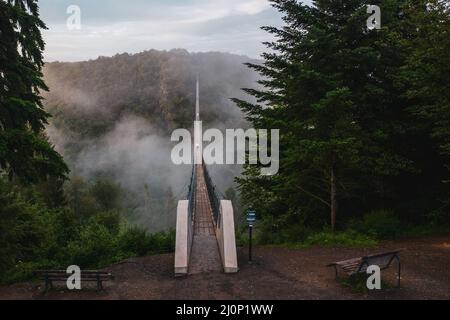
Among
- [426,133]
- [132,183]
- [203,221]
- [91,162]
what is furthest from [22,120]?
[91,162]

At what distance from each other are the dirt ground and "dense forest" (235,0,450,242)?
2.41 m

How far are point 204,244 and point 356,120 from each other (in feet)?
25.3

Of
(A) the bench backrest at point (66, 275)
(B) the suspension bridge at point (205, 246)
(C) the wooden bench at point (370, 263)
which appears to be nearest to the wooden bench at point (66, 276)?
(A) the bench backrest at point (66, 275)

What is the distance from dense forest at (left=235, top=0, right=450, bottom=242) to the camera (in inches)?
478

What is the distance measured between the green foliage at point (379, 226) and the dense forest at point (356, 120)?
4 centimetres

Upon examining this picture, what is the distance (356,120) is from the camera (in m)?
14.9

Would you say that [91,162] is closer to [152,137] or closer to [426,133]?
[152,137]

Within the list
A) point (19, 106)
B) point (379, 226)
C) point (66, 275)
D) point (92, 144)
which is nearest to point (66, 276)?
point (66, 275)

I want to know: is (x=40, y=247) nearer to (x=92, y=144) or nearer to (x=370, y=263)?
(x=370, y=263)

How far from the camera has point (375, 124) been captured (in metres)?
14.5

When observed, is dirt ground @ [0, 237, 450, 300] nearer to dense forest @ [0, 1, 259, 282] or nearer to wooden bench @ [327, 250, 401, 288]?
wooden bench @ [327, 250, 401, 288]

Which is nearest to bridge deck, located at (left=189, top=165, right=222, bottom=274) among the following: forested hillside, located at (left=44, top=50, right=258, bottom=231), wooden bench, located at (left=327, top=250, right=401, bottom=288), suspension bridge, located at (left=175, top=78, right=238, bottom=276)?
suspension bridge, located at (left=175, top=78, right=238, bottom=276)

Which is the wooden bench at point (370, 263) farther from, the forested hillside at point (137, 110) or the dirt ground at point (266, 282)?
the forested hillside at point (137, 110)

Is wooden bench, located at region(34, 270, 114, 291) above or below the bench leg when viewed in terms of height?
above
